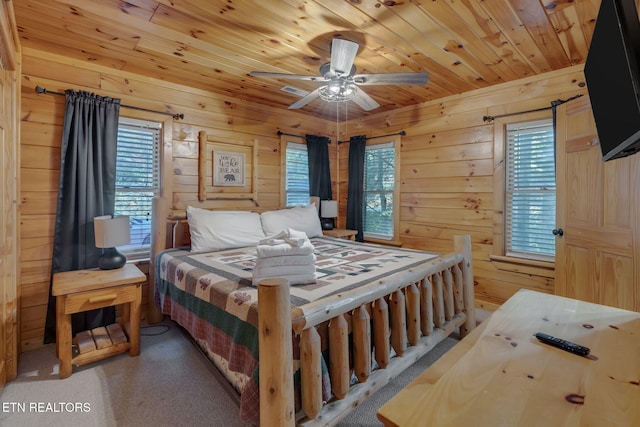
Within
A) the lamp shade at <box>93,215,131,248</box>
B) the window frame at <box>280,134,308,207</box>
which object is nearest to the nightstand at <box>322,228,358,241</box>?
the window frame at <box>280,134,308,207</box>

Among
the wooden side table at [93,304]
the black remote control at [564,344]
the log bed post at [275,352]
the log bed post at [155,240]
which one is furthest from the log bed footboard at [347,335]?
the log bed post at [155,240]

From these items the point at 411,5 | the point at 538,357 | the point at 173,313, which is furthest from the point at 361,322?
the point at 411,5

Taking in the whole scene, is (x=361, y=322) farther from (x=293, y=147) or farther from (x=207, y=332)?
(x=293, y=147)

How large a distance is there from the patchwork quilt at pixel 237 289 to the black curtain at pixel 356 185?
4.50 feet

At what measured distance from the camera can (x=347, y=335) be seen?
1403 mm

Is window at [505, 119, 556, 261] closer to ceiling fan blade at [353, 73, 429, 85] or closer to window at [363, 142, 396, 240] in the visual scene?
window at [363, 142, 396, 240]

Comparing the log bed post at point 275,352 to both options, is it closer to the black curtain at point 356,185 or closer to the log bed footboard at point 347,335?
the log bed footboard at point 347,335

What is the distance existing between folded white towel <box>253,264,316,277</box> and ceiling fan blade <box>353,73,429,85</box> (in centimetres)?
139

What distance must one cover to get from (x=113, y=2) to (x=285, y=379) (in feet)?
7.38

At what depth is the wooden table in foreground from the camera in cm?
71

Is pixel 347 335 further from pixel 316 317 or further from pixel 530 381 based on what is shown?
pixel 530 381

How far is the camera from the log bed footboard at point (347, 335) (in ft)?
3.66

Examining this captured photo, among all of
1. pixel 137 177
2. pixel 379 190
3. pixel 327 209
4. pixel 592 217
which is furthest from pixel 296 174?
pixel 592 217

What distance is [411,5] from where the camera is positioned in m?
1.87
